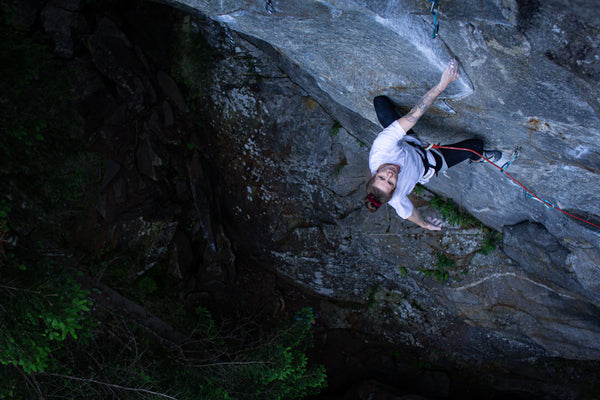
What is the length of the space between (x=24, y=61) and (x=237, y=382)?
5.59 metres

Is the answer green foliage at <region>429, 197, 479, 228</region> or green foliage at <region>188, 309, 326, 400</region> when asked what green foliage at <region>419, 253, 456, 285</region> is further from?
green foliage at <region>188, 309, 326, 400</region>

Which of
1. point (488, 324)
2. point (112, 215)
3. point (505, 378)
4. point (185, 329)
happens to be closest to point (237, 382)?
point (185, 329)

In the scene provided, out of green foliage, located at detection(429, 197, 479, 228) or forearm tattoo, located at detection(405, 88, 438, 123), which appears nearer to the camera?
forearm tattoo, located at detection(405, 88, 438, 123)

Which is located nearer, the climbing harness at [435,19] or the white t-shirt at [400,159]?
the climbing harness at [435,19]

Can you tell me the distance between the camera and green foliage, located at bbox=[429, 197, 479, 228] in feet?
19.9

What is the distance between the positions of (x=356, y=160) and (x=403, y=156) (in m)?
2.72

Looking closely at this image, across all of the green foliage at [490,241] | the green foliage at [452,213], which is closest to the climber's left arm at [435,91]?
the green foliage at [452,213]

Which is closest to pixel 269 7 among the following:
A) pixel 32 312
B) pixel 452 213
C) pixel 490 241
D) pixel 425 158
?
pixel 425 158

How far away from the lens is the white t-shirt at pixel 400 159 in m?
3.63

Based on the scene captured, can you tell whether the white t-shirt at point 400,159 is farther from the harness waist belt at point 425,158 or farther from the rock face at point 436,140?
the rock face at point 436,140

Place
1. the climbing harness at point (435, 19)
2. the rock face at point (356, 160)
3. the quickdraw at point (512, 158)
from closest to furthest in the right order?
the climbing harness at point (435, 19)
the rock face at point (356, 160)
the quickdraw at point (512, 158)

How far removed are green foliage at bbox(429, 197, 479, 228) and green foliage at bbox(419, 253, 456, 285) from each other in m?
0.76

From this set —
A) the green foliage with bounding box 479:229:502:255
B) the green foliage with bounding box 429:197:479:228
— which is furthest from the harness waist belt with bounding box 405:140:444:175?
the green foliage with bounding box 479:229:502:255

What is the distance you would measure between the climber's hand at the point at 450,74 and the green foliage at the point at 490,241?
377 cm
